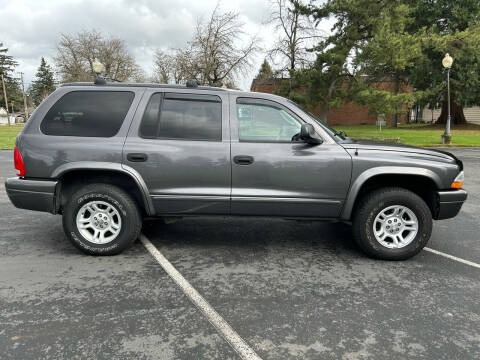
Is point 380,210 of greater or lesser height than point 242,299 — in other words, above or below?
above

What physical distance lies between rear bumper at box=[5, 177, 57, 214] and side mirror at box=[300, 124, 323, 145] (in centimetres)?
264

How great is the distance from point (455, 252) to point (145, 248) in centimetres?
364

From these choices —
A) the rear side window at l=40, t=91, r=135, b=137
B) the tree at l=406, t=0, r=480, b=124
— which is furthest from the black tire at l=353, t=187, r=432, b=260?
the tree at l=406, t=0, r=480, b=124

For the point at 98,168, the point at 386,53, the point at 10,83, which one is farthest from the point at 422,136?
the point at 10,83

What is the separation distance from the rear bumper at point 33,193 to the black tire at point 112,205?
19 centimetres

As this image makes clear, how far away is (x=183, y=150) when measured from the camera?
11.8ft

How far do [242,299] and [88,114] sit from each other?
253 cm

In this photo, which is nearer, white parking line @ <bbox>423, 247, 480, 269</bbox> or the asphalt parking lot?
the asphalt parking lot

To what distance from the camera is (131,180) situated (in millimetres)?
3713

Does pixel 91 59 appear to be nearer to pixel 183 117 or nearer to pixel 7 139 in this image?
pixel 7 139

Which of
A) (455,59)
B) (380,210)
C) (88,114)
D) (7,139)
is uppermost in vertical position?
(455,59)

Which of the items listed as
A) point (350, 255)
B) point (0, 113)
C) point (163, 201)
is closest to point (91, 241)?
point (163, 201)

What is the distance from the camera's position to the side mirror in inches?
135

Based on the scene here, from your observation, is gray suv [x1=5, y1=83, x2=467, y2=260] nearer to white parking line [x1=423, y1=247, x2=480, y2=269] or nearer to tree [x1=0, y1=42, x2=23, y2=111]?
white parking line [x1=423, y1=247, x2=480, y2=269]
